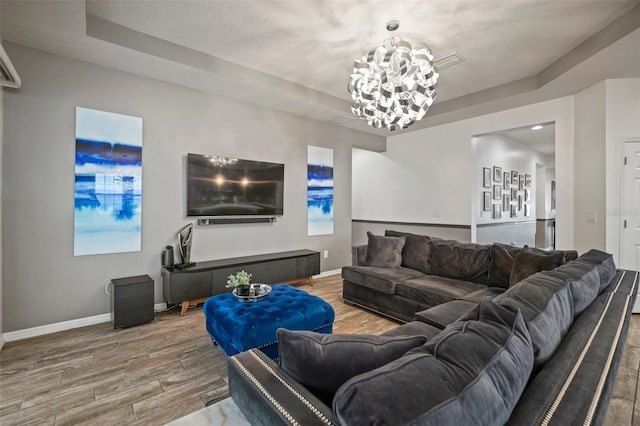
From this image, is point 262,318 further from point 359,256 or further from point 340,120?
point 340,120

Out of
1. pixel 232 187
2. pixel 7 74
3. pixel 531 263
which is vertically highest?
pixel 7 74

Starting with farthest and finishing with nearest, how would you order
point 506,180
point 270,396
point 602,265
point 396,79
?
1. point 506,180
2. point 396,79
3. point 602,265
4. point 270,396

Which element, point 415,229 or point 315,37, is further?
point 415,229

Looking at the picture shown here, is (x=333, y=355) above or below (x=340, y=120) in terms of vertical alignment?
below

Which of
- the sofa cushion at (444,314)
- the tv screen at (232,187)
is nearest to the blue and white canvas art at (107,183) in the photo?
the tv screen at (232,187)

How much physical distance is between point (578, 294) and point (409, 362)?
1.24m

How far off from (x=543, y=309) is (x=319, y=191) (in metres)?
4.21

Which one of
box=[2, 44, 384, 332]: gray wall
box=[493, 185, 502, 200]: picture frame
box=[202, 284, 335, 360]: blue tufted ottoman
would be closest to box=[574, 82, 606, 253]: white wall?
box=[493, 185, 502, 200]: picture frame

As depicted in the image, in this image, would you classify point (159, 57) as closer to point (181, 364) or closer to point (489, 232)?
point (181, 364)

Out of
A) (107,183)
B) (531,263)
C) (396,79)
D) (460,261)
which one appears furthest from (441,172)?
(107,183)

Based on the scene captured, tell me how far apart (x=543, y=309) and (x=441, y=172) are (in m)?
4.67

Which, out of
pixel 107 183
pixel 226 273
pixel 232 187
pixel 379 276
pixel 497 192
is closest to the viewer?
pixel 107 183

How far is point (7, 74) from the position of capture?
8.04 feet

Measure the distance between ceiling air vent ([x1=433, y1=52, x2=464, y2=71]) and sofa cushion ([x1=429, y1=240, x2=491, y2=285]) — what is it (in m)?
2.11
